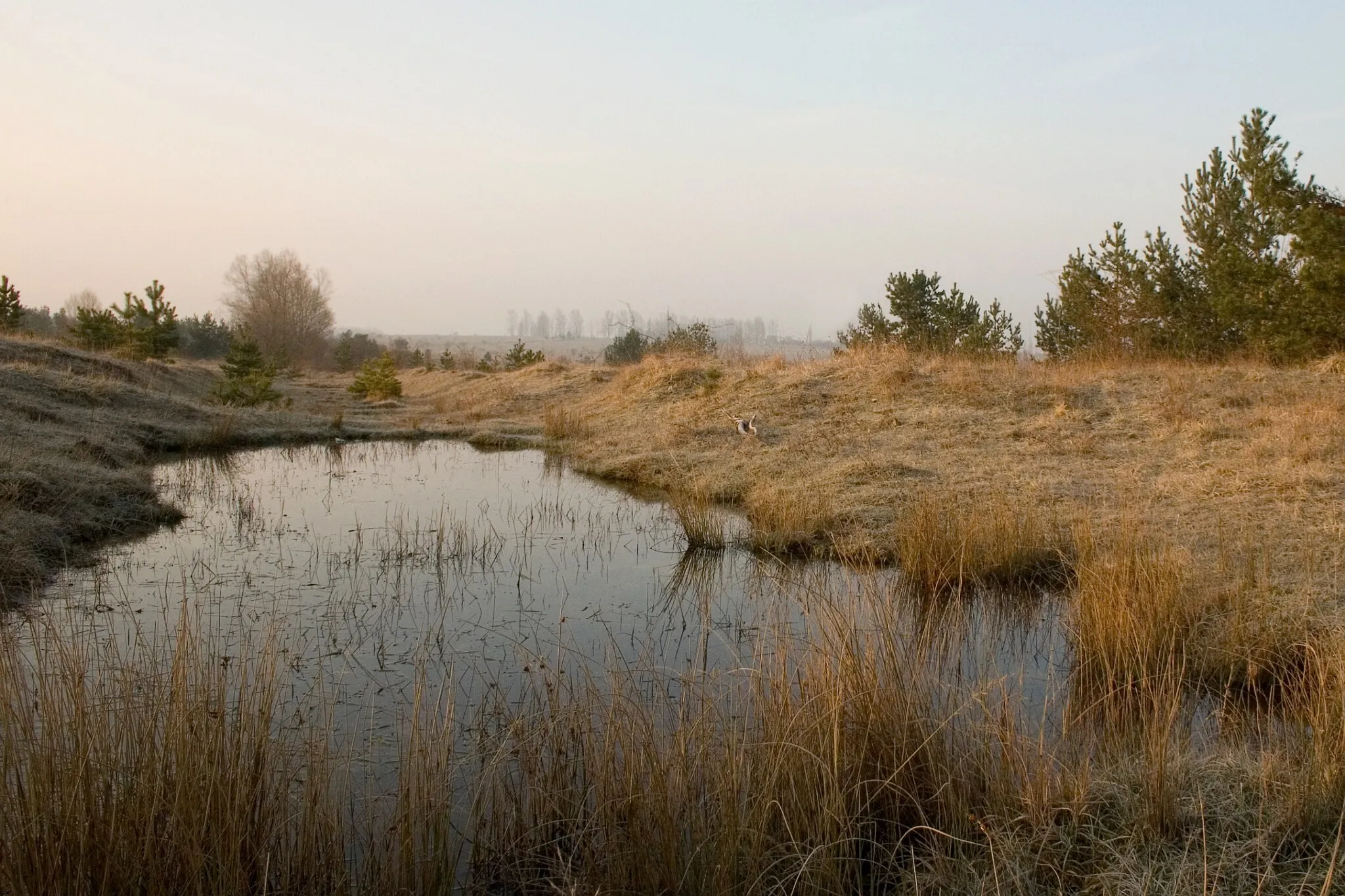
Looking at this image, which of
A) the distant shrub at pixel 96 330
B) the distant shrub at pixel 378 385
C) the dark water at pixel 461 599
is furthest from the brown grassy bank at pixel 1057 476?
the distant shrub at pixel 96 330

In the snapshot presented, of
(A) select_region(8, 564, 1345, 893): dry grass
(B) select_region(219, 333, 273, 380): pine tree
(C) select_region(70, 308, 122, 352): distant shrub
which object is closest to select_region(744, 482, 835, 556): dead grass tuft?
(A) select_region(8, 564, 1345, 893): dry grass

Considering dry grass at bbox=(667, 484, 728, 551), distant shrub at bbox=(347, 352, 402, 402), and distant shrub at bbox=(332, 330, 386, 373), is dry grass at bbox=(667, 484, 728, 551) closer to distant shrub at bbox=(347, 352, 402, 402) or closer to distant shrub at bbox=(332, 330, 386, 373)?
distant shrub at bbox=(347, 352, 402, 402)

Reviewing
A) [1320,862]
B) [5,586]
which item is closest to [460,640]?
[5,586]

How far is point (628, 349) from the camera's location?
3425cm

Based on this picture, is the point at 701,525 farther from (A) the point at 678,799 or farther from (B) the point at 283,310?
(B) the point at 283,310

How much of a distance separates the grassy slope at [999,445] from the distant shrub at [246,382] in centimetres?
378

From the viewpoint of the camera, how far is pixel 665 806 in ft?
8.38

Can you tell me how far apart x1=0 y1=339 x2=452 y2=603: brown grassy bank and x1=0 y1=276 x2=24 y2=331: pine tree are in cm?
360

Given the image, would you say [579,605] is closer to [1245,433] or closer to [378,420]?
[1245,433]

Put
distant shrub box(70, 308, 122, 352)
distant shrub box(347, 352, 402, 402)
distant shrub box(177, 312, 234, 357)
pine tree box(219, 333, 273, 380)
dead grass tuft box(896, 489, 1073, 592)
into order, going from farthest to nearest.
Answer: distant shrub box(177, 312, 234, 357) < distant shrub box(347, 352, 402, 402) < distant shrub box(70, 308, 122, 352) < pine tree box(219, 333, 273, 380) < dead grass tuft box(896, 489, 1073, 592)

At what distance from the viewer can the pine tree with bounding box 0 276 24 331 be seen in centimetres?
2012

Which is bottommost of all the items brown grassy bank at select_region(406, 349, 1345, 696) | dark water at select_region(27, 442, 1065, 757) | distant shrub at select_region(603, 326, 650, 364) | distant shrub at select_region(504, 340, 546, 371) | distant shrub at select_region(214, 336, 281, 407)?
dark water at select_region(27, 442, 1065, 757)

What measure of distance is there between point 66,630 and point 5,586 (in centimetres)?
86

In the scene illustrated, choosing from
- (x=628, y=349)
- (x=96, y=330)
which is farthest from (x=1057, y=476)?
(x=628, y=349)
